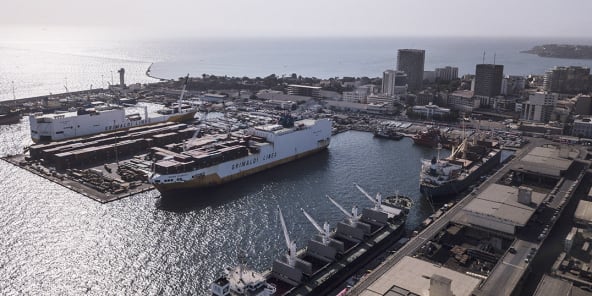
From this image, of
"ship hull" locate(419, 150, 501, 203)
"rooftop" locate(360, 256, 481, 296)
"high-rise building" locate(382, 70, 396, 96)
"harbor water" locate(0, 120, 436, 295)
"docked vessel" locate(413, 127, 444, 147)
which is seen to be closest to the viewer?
"rooftop" locate(360, 256, 481, 296)

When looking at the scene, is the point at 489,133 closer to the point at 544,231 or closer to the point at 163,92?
the point at 544,231

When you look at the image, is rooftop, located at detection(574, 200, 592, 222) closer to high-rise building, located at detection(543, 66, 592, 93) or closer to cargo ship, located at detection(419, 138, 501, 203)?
cargo ship, located at detection(419, 138, 501, 203)

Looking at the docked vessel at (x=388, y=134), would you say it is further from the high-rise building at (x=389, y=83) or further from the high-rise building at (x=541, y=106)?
the high-rise building at (x=389, y=83)

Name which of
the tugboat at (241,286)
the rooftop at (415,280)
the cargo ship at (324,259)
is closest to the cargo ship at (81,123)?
the cargo ship at (324,259)

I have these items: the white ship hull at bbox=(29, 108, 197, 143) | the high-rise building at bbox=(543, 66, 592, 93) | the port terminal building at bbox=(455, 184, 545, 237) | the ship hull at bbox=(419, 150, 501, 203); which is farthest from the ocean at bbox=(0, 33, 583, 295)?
the high-rise building at bbox=(543, 66, 592, 93)

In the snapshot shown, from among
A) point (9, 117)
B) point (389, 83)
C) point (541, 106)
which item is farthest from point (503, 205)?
point (9, 117)

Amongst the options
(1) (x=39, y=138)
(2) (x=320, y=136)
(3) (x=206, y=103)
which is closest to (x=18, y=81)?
(3) (x=206, y=103)
